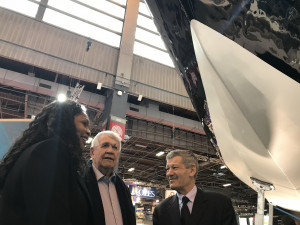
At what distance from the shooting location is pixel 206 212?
1728mm

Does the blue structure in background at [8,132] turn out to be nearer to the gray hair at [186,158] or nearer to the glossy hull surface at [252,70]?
the gray hair at [186,158]

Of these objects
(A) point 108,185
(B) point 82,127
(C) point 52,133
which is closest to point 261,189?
(A) point 108,185

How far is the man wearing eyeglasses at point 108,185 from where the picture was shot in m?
1.53

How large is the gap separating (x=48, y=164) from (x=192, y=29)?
3.03 ft

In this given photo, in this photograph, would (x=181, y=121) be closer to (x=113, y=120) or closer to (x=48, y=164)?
(x=113, y=120)

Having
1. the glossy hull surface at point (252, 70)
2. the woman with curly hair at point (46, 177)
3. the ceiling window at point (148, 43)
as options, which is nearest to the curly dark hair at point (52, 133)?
the woman with curly hair at point (46, 177)

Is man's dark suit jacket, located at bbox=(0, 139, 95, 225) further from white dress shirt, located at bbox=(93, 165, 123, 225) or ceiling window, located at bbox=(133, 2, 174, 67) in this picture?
ceiling window, located at bbox=(133, 2, 174, 67)

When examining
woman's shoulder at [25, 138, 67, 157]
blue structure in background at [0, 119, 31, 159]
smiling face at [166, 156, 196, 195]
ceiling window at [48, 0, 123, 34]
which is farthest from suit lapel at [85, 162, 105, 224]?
ceiling window at [48, 0, 123, 34]

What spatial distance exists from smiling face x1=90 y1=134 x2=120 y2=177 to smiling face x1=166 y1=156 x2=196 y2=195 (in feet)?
1.35

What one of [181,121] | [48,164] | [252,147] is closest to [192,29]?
[252,147]

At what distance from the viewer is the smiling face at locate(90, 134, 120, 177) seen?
1709 mm

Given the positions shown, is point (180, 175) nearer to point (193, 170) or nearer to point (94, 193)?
point (193, 170)

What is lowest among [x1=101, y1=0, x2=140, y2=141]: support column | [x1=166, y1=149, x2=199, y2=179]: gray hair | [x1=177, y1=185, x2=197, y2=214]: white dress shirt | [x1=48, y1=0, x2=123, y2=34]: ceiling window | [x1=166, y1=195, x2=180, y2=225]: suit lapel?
[x1=166, y1=195, x2=180, y2=225]: suit lapel

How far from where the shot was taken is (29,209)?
0.85 m
